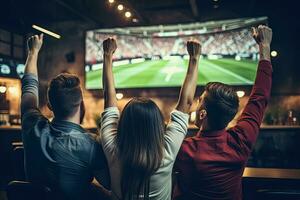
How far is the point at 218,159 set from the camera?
1.38m

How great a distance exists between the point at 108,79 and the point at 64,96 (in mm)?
225

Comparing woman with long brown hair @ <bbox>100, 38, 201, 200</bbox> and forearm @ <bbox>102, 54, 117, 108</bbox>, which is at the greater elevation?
forearm @ <bbox>102, 54, 117, 108</bbox>

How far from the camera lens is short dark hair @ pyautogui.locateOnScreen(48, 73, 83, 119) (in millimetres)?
1455

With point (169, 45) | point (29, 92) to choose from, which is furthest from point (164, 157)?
point (169, 45)

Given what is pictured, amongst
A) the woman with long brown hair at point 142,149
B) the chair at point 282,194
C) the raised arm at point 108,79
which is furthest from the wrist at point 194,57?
the chair at point 282,194

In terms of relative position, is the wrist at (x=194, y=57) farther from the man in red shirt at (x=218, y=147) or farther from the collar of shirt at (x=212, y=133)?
the collar of shirt at (x=212, y=133)

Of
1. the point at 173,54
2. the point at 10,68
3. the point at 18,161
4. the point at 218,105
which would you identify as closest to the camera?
the point at 218,105

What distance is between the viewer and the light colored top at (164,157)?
4.23ft

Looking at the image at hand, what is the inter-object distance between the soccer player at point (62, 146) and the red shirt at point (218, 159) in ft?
1.25

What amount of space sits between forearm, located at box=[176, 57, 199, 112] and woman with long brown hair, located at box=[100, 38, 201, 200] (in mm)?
25

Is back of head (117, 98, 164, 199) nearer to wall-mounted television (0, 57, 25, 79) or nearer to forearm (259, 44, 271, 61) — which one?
forearm (259, 44, 271, 61)

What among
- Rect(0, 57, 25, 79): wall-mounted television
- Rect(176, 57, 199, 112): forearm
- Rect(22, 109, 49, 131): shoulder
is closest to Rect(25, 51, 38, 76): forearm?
Rect(22, 109, 49, 131): shoulder

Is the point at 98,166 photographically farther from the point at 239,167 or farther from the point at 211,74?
the point at 211,74

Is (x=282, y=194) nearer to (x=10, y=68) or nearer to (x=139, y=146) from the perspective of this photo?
(x=139, y=146)
